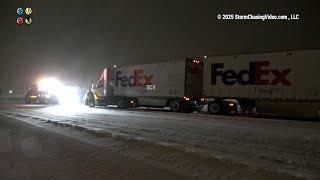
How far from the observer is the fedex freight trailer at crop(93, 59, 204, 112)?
28172 mm

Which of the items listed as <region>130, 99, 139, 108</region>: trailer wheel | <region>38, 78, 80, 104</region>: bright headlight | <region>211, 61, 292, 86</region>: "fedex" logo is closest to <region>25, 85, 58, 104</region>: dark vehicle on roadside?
<region>38, 78, 80, 104</region>: bright headlight

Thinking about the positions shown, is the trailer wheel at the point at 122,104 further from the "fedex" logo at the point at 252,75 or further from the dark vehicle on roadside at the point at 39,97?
the dark vehicle on roadside at the point at 39,97

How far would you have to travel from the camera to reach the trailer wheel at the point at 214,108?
85.1 feet

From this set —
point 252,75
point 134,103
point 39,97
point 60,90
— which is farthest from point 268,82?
point 60,90

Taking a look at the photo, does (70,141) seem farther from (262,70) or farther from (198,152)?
(262,70)

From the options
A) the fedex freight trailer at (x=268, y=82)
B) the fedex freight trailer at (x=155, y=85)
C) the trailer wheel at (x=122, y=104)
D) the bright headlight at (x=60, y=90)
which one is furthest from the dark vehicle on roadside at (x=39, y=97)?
the fedex freight trailer at (x=268, y=82)

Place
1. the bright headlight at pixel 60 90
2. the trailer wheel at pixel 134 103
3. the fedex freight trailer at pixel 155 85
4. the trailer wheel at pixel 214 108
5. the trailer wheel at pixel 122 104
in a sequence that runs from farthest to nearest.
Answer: the bright headlight at pixel 60 90
the trailer wheel at pixel 122 104
the trailer wheel at pixel 134 103
the fedex freight trailer at pixel 155 85
the trailer wheel at pixel 214 108

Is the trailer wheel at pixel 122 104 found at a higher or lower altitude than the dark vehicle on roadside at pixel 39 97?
lower

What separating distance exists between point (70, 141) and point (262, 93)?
48.9 ft

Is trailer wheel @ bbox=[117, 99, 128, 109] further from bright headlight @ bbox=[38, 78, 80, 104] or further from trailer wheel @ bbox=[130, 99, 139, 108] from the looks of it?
bright headlight @ bbox=[38, 78, 80, 104]

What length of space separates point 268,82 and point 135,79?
11.5m

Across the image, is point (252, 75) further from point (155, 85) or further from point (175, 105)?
point (155, 85)

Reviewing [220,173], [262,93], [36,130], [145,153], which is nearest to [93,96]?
[262,93]

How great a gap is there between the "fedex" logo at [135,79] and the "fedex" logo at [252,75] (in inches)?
237
